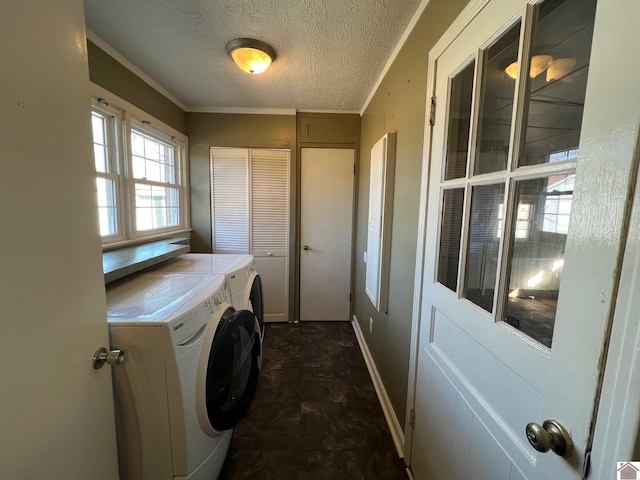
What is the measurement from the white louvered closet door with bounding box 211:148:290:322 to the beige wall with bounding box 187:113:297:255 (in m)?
0.08

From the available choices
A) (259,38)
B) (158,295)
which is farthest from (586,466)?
(259,38)

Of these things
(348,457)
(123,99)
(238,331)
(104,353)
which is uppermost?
(123,99)

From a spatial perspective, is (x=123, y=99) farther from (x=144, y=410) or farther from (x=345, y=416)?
(x=345, y=416)

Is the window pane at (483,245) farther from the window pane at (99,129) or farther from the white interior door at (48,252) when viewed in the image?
the window pane at (99,129)

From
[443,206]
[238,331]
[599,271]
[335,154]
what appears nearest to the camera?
[599,271]

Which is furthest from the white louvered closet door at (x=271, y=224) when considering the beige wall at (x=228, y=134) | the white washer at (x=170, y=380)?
the white washer at (x=170, y=380)

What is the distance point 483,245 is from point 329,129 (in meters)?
2.48

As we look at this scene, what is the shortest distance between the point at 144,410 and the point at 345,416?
1.29m

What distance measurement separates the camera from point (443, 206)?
45.3 inches

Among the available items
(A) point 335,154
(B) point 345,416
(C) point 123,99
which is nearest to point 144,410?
(B) point 345,416

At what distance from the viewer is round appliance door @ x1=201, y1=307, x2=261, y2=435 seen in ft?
3.68

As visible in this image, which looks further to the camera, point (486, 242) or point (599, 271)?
point (486, 242)

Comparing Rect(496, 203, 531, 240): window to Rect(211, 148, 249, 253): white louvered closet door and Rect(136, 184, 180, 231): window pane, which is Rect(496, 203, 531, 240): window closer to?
Rect(136, 184, 180, 231): window pane

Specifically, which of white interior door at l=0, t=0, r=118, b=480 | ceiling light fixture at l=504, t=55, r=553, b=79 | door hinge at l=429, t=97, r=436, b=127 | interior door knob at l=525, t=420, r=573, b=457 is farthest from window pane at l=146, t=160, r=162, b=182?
interior door knob at l=525, t=420, r=573, b=457
